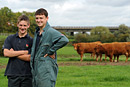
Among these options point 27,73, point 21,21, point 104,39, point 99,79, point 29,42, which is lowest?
point 104,39

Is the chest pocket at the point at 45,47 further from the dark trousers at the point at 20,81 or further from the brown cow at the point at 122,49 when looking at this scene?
the brown cow at the point at 122,49

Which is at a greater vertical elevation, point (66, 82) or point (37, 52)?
point (37, 52)

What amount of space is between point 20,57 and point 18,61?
112mm

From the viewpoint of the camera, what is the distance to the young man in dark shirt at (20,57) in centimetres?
437

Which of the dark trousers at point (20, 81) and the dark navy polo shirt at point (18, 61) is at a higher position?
the dark navy polo shirt at point (18, 61)

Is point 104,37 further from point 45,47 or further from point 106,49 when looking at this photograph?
point 45,47

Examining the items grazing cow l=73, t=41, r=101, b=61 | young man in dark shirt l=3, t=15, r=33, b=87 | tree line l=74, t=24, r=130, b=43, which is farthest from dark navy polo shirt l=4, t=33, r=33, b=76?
tree line l=74, t=24, r=130, b=43

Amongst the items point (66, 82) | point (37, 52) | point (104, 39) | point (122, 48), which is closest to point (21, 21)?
point (37, 52)

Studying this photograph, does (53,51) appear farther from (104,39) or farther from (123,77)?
(104,39)

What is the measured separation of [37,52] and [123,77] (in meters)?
6.68

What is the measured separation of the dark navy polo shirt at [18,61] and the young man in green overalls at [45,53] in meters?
0.27

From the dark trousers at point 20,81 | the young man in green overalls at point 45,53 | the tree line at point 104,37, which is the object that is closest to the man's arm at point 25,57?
the young man in green overalls at point 45,53

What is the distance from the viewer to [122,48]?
22.7m

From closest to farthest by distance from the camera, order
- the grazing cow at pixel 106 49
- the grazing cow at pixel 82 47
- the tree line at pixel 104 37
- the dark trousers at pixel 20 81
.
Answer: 1. the dark trousers at pixel 20 81
2. the grazing cow at pixel 106 49
3. the grazing cow at pixel 82 47
4. the tree line at pixel 104 37
